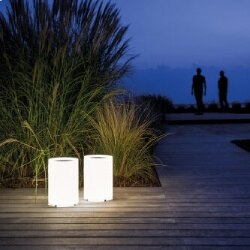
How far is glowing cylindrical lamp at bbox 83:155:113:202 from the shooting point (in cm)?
392

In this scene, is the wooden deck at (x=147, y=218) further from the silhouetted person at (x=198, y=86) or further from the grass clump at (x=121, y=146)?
the silhouetted person at (x=198, y=86)

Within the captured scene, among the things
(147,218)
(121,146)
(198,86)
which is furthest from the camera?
(198,86)

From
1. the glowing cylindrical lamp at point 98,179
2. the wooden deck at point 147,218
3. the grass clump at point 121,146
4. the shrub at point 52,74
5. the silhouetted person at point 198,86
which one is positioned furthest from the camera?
the silhouetted person at point 198,86

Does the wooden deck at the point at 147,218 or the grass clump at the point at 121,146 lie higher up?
the grass clump at the point at 121,146

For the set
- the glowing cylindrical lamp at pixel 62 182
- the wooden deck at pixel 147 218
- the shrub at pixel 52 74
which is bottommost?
the wooden deck at pixel 147 218

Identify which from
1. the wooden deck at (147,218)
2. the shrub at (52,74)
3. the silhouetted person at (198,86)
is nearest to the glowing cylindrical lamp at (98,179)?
the wooden deck at (147,218)

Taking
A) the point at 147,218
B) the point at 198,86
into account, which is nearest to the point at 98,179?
the point at 147,218

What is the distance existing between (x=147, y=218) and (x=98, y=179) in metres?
0.60

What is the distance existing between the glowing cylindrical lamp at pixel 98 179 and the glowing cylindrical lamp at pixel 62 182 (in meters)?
0.17

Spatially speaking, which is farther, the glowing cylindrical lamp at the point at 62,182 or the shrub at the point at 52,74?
the shrub at the point at 52,74

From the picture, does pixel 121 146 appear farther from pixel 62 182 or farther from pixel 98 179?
pixel 62 182

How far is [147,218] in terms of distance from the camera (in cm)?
345

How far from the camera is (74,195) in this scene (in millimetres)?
3787

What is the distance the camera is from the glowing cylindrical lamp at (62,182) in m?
3.74
